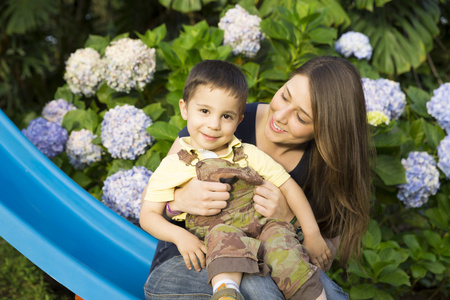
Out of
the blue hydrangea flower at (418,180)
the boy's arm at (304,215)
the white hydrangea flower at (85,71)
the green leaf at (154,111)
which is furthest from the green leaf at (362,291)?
the white hydrangea flower at (85,71)

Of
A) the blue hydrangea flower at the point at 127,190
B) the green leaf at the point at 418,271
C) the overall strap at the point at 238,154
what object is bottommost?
the green leaf at the point at 418,271

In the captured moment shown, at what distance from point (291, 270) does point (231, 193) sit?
0.93ft

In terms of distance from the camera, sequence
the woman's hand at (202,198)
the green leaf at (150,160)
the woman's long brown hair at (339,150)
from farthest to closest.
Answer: the green leaf at (150,160)
the woman's long brown hair at (339,150)
the woman's hand at (202,198)

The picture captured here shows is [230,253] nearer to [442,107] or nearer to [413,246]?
[413,246]

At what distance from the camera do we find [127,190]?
2049 millimetres

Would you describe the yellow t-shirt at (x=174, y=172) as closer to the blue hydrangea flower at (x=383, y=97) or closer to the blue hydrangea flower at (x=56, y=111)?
the blue hydrangea flower at (x=383, y=97)

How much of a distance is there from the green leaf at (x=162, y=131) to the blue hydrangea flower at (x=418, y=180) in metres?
1.00

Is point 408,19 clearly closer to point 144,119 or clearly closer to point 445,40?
point 445,40

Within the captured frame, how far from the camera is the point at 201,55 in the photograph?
236 centimetres

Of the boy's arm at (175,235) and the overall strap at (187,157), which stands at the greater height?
the overall strap at (187,157)

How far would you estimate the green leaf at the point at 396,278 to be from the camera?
205cm

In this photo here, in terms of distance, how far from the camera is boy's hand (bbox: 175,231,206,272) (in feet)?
4.48

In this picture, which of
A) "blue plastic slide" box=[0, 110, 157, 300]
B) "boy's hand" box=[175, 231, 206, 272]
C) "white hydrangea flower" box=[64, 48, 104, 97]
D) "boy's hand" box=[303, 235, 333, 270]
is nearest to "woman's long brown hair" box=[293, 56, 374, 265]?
"boy's hand" box=[303, 235, 333, 270]

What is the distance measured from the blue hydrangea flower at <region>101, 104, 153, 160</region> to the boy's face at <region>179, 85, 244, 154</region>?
2.56 feet
